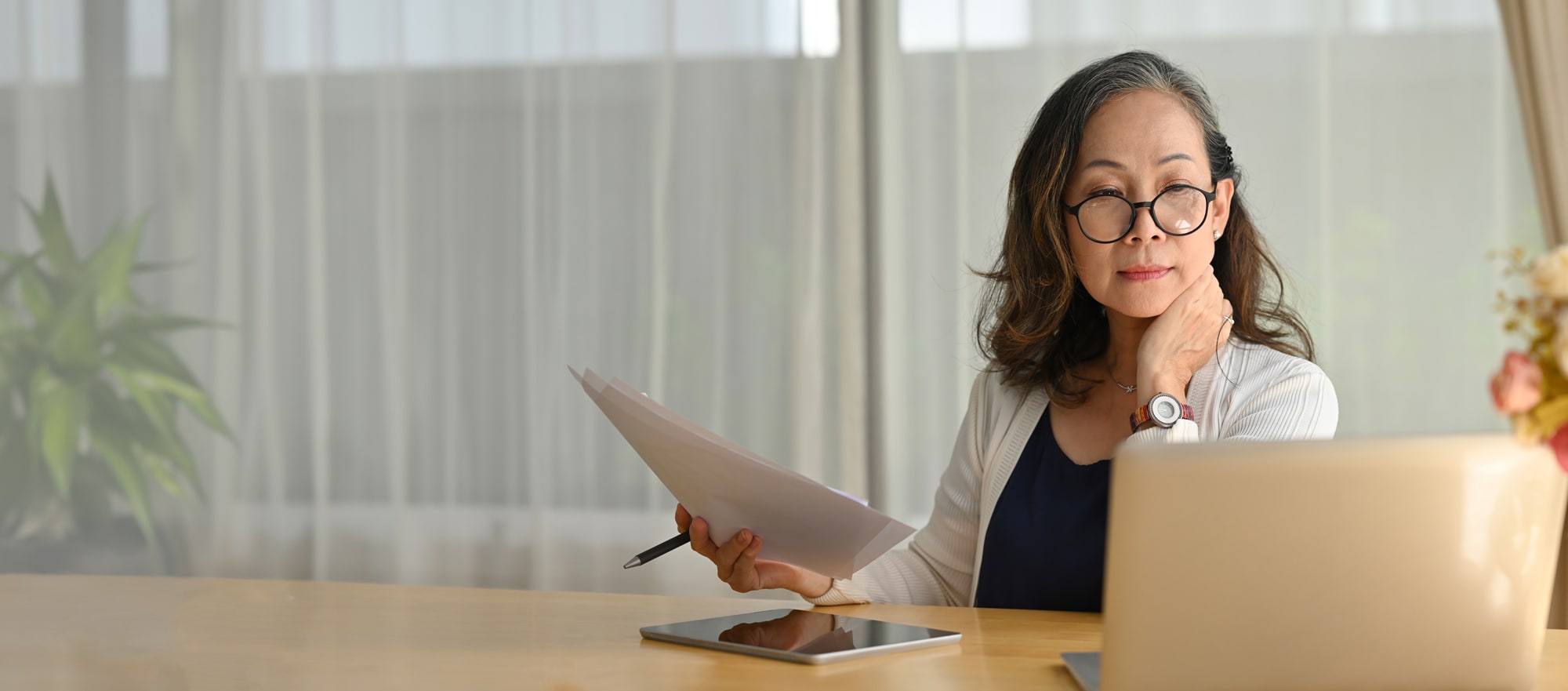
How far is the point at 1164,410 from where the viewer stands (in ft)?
4.48

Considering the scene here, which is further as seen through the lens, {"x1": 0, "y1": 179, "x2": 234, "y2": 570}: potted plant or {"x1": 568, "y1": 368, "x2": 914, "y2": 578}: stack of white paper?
{"x1": 0, "y1": 179, "x2": 234, "y2": 570}: potted plant

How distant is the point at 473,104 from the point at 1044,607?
85.3 inches

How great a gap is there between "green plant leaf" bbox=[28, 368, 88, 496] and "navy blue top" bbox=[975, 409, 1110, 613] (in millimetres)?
2672

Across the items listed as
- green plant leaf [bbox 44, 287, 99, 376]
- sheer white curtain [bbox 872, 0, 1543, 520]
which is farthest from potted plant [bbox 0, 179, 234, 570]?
sheer white curtain [bbox 872, 0, 1543, 520]

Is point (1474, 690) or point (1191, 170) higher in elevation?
point (1191, 170)

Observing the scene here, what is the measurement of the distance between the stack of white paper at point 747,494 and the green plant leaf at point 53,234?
2649mm

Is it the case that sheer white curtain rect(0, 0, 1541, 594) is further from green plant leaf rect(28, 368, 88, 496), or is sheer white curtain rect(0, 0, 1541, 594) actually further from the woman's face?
the woman's face

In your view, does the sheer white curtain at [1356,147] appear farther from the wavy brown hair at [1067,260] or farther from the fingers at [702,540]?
the fingers at [702,540]

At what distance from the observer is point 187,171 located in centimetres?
323

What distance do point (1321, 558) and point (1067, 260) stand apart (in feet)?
2.92

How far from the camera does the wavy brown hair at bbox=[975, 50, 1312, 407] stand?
157cm

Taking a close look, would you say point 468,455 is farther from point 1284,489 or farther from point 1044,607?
point 1284,489

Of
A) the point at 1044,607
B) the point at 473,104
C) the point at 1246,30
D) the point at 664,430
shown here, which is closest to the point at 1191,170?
the point at 1044,607

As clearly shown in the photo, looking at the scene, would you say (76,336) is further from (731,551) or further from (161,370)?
(731,551)
